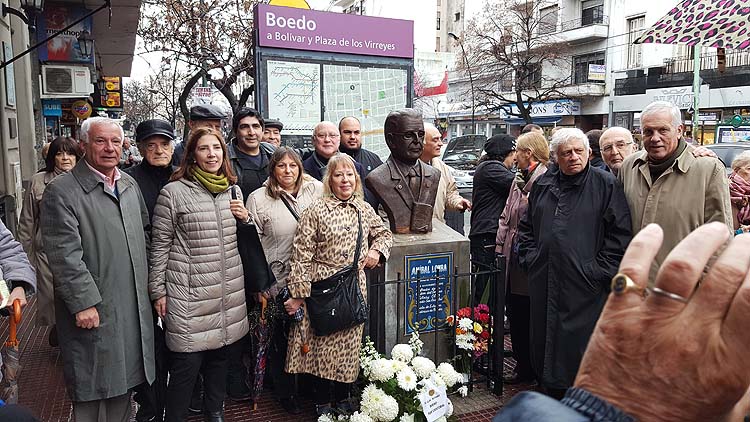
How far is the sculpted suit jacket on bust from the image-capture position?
4.34 m

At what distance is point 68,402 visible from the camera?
4.31 m

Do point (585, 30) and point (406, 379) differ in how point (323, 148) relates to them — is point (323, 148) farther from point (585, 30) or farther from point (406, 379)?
point (585, 30)

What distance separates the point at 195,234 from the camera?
346cm

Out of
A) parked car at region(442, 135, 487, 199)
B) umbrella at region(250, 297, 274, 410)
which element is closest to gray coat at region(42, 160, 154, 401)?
umbrella at region(250, 297, 274, 410)

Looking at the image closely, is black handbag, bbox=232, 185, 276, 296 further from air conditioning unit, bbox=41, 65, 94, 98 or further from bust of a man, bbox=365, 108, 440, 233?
air conditioning unit, bbox=41, 65, 94, 98

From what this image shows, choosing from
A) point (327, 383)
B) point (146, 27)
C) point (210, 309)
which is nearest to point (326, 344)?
point (327, 383)

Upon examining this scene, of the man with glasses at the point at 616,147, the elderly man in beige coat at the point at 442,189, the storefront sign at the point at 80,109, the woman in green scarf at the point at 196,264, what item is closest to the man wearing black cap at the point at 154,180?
the woman in green scarf at the point at 196,264

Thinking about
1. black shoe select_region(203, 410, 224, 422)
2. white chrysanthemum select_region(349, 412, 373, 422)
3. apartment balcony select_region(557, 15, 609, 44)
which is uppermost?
apartment balcony select_region(557, 15, 609, 44)

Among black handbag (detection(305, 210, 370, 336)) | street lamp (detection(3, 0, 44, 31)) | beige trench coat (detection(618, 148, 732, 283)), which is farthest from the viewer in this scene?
street lamp (detection(3, 0, 44, 31))

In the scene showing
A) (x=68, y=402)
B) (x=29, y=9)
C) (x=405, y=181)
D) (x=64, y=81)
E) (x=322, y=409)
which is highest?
(x=29, y=9)

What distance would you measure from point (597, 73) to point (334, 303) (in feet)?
99.4

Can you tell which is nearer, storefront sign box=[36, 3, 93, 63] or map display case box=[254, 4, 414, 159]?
map display case box=[254, 4, 414, 159]

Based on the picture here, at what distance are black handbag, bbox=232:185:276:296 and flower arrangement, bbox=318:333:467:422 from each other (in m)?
0.84

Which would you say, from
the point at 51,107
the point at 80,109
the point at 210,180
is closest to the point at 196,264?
the point at 210,180
